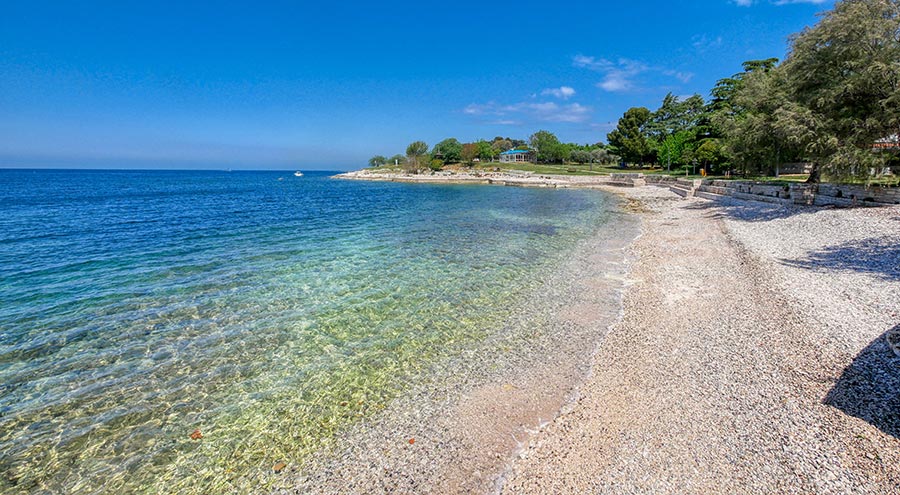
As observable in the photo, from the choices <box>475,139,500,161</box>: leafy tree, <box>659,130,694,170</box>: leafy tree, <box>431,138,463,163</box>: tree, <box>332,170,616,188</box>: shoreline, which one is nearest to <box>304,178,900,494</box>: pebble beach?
<box>332,170,616,188</box>: shoreline

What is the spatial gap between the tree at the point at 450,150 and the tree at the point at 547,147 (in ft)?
76.1

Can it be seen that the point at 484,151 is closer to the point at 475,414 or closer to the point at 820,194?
the point at 820,194

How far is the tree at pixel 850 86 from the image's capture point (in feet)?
60.2

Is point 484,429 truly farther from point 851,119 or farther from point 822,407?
point 851,119

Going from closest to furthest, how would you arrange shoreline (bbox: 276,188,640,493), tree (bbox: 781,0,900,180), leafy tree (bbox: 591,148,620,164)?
shoreline (bbox: 276,188,640,493), tree (bbox: 781,0,900,180), leafy tree (bbox: 591,148,620,164)

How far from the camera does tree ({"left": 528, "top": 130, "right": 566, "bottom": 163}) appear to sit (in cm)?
10614

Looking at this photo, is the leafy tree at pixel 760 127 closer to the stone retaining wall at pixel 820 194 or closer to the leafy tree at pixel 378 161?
the stone retaining wall at pixel 820 194

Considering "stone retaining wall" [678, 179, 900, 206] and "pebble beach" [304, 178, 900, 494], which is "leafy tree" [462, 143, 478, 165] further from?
"pebble beach" [304, 178, 900, 494]

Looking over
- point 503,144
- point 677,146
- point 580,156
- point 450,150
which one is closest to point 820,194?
point 677,146

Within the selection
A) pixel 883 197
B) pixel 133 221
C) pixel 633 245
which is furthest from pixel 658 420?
pixel 133 221

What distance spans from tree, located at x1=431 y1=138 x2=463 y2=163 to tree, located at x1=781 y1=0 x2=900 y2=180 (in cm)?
9599

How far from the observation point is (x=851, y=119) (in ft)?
63.8

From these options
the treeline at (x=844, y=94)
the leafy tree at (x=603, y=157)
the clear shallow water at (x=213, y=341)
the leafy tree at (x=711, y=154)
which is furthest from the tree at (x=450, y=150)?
the clear shallow water at (x=213, y=341)

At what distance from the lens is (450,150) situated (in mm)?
115000
